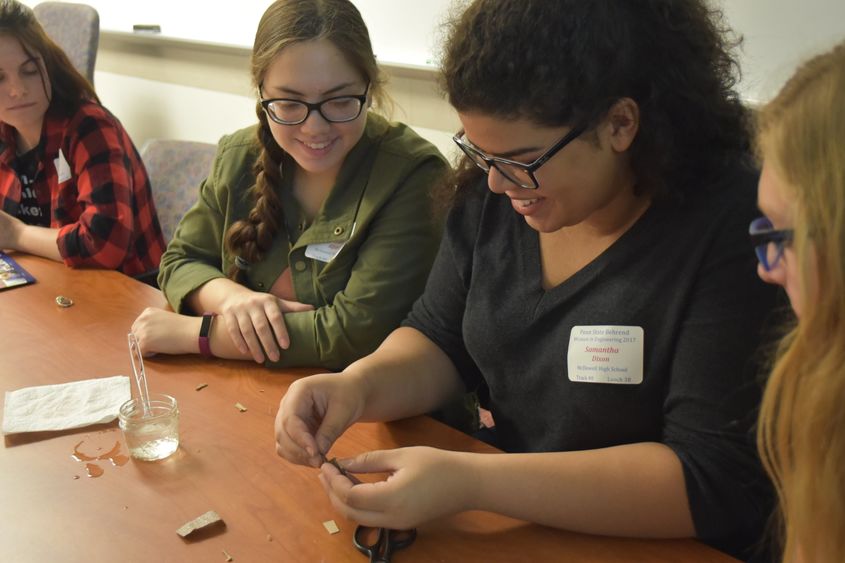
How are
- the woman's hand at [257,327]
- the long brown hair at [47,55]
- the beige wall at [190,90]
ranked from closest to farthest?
the woman's hand at [257,327] < the long brown hair at [47,55] < the beige wall at [190,90]

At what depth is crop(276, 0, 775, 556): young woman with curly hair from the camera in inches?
38.2

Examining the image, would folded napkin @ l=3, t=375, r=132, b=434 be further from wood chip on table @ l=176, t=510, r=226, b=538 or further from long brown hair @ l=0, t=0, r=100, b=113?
long brown hair @ l=0, t=0, r=100, b=113

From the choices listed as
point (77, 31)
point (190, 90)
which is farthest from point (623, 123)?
point (77, 31)

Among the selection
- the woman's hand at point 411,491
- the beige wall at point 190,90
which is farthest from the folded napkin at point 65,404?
the beige wall at point 190,90

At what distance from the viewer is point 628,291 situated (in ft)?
3.55

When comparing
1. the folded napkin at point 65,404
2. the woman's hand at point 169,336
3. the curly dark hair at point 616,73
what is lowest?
the folded napkin at point 65,404

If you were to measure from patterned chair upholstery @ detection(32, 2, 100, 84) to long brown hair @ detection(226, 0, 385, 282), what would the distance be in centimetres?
212

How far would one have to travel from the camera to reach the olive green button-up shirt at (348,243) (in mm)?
1476

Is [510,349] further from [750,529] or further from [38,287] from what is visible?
[38,287]

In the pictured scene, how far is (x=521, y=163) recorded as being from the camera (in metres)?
1.04

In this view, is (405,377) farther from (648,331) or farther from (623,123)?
(623,123)

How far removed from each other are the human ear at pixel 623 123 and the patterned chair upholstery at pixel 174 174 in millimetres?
1644

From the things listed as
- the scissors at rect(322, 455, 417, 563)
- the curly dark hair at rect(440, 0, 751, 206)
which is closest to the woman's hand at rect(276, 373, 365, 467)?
the scissors at rect(322, 455, 417, 563)

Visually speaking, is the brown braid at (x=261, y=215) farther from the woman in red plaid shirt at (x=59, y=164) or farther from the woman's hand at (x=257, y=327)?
the woman in red plaid shirt at (x=59, y=164)
